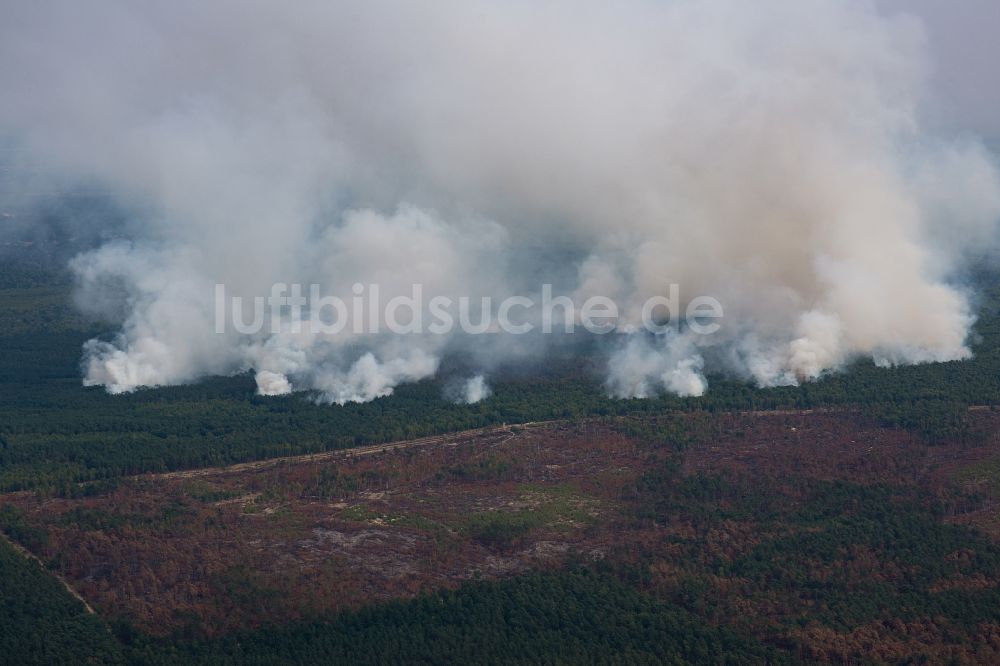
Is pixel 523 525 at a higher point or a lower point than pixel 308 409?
lower

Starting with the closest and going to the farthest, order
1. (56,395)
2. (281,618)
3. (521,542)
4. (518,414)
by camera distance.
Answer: (281,618), (521,542), (518,414), (56,395)

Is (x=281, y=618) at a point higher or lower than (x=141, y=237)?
lower

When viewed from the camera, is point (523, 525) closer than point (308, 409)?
Yes

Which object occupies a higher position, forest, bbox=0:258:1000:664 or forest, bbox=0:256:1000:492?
forest, bbox=0:256:1000:492

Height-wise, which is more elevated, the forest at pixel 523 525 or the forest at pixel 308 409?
the forest at pixel 308 409

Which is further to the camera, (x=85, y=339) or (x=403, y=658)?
(x=85, y=339)

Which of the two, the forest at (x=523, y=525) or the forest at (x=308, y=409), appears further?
the forest at (x=308, y=409)

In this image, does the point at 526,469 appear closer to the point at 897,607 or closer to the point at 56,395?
the point at 897,607

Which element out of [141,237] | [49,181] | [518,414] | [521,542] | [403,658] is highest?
[49,181]

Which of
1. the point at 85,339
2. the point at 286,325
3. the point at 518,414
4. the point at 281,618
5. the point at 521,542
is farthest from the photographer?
the point at 85,339

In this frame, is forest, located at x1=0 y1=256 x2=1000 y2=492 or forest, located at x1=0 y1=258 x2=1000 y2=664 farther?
forest, located at x1=0 y1=256 x2=1000 y2=492

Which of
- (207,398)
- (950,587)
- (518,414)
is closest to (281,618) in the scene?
(950,587)
